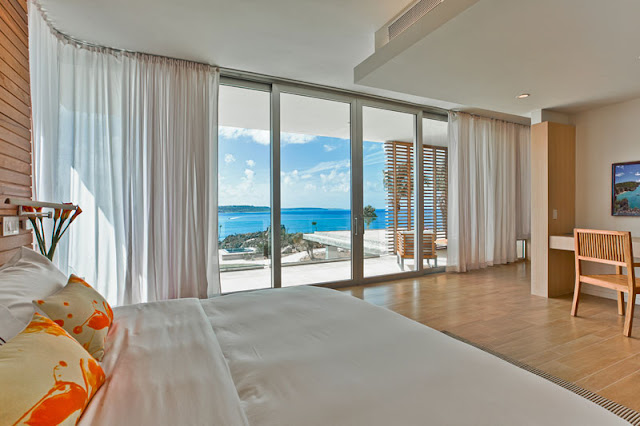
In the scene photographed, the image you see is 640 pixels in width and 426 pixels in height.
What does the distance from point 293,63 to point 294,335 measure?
320cm

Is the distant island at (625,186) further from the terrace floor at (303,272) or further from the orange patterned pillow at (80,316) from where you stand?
the orange patterned pillow at (80,316)

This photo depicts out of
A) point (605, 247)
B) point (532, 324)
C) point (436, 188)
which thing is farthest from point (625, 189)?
point (436, 188)

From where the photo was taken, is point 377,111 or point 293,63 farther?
point 377,111

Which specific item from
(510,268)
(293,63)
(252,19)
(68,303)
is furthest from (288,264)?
(510,268)

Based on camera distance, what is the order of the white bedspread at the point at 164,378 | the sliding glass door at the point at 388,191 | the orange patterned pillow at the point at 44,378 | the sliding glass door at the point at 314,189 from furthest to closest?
the sliding glass door at the point at 388,191 < the sliding glass door at the point at 314,189 < the white bedspread at the point at 164,378 < the orange patterned pillow at the point at 44,378

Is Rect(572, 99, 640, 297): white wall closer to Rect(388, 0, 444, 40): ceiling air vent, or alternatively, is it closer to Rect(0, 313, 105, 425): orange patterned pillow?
Rect(388, 0, 444, 40): ceiling air vent

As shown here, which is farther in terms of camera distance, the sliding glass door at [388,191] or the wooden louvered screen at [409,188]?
the wooden louvered screen at [409,188]

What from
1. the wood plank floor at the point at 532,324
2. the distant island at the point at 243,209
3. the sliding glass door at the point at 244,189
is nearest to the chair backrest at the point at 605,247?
the wood plank floor at the point at 532,324

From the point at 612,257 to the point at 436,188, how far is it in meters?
2.95

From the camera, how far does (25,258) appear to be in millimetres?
1600

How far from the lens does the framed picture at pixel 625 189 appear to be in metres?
3.89

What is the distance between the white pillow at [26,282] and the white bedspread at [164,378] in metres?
0.32

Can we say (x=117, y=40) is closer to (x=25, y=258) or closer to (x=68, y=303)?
(x=25, y=258)

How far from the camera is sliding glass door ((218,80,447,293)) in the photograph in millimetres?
4137
